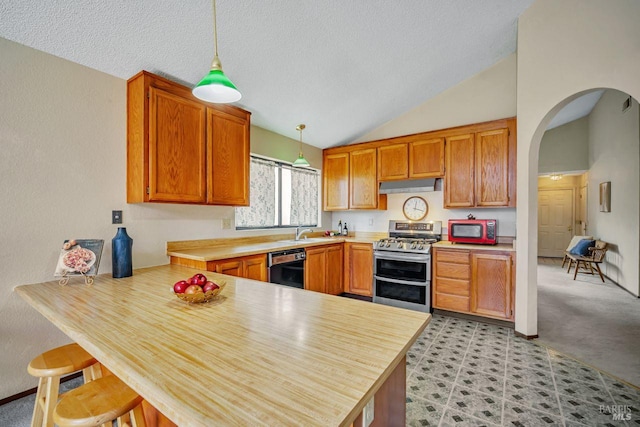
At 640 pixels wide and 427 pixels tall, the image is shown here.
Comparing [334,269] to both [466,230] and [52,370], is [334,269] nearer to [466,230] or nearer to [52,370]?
[466,230]

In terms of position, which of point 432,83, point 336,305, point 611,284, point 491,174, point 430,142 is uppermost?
point 432,83

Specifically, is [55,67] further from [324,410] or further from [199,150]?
[324,410]

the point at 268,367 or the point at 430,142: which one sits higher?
the point at 430,142

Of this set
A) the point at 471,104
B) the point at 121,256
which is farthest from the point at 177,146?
the point at 471,104

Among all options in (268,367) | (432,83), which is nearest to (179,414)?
(268,367)

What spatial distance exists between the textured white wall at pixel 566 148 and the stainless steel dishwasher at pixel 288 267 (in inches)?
272

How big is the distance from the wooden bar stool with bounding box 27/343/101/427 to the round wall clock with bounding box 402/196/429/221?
3847 millimetres

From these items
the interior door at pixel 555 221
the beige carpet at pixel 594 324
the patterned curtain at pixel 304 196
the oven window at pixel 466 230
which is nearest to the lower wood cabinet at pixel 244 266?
the patterned curtain at pixel 304 196

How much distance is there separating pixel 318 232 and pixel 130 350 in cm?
380

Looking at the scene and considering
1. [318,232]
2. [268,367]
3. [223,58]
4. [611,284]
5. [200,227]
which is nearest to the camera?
[268,367]

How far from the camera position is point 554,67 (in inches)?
106

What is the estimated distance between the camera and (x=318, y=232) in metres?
4.65

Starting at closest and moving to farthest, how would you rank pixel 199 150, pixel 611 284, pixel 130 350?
pixel 130 350, pixel 199 150, pixel 611 284

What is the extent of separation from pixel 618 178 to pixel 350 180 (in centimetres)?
477
